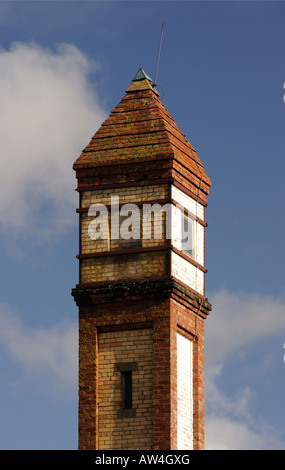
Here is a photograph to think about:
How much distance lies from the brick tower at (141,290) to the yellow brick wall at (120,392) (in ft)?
0.09

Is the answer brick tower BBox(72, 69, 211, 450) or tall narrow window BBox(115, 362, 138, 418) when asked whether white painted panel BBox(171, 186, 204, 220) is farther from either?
tall narrow window BBox(115, 362, 138, 418)

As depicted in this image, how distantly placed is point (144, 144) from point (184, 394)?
752 cm

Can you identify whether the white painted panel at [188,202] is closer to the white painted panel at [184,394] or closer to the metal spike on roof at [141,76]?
the white painted panel at [184,394]

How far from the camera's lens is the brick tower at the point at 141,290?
54531mm

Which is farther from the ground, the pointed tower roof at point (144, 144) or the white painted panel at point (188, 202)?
the pointed tower roof at point (144, 144)

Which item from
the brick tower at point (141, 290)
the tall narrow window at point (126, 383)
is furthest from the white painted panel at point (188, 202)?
the tall narrow window at point (126, 383)

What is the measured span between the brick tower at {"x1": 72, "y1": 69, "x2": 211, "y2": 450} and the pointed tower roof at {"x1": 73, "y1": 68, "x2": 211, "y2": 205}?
1.7 inches

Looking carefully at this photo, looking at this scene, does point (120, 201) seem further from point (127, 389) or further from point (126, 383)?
point (127, 389)

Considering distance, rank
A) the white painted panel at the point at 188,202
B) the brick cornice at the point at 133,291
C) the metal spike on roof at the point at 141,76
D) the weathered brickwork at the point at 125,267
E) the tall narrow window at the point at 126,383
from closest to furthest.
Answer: the tall narrow window at the point at 126,383 → the brick cornice at the point at 133,291 → the weathered brickwork at the point at 125,267 → the white painted panel at the point at 188,202 → the metal spike on roof at the point at 141,76

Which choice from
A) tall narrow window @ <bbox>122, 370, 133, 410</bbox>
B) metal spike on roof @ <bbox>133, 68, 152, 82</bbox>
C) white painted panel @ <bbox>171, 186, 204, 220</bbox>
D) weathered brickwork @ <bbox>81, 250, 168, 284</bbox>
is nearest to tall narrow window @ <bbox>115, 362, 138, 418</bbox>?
tall narrow window @ <bbox>122, 370, 133, 410</bbox>

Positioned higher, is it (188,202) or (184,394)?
(188,202)

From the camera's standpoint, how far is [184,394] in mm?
55438

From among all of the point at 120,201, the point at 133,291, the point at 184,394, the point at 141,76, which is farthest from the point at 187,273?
the point at 141,76

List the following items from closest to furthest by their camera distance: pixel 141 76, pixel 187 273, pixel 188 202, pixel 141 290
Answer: pixel 141 290
pixel 187 273
pixel 188 202
pixel 141 76
